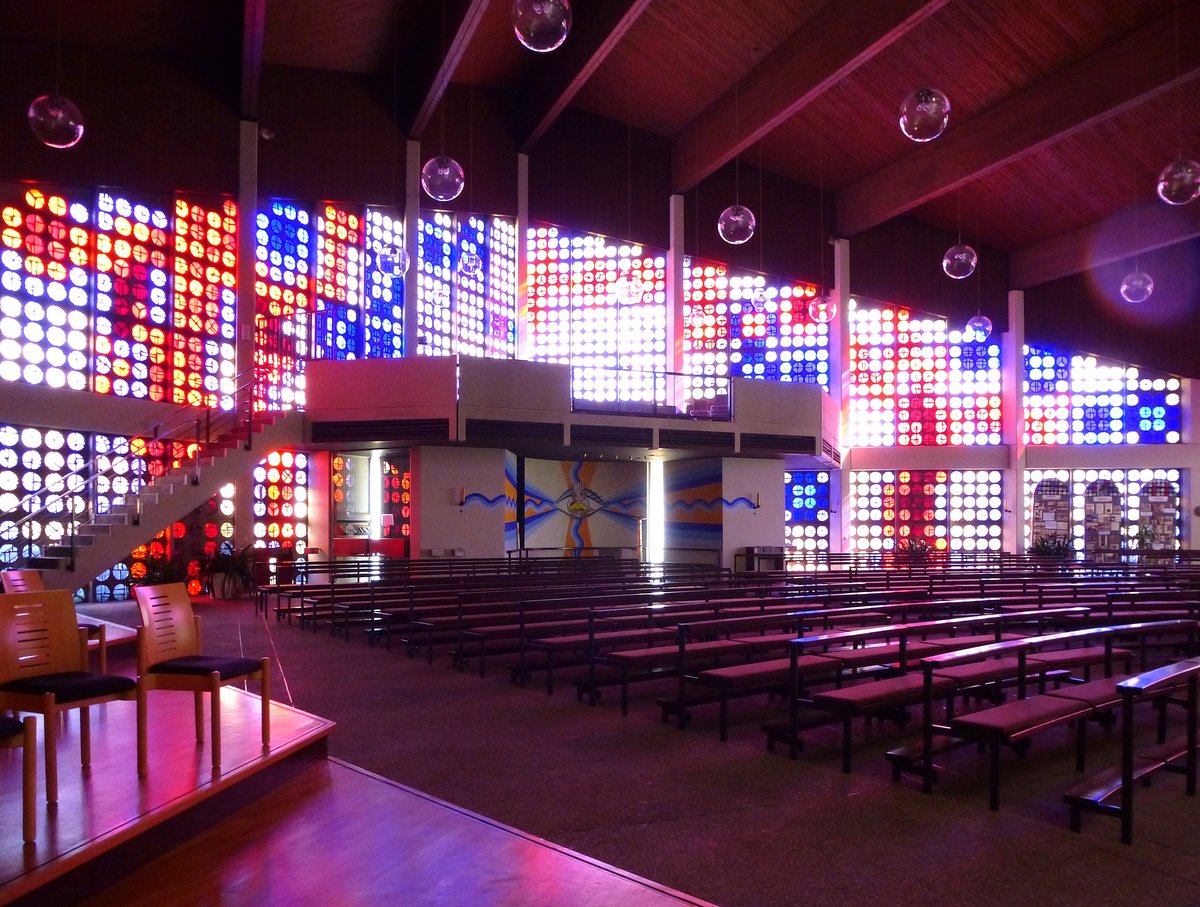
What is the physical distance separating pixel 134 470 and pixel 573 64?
31.5ft

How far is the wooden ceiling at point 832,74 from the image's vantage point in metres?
13.1

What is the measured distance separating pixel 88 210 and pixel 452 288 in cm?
656

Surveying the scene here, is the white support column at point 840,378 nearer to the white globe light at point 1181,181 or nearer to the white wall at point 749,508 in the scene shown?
the white wall at point 749,508

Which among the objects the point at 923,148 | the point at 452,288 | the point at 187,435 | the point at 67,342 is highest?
the point at 923,148

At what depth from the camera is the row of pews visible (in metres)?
4.26

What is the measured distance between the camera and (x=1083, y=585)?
9781 millimetres

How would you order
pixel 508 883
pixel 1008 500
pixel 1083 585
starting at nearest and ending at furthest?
pixel 508 883 < pixel 1083 585 < pixel 1008 500

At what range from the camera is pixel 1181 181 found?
25.4 feet

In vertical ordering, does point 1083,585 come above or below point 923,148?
below

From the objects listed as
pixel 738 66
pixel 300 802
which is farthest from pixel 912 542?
pixel 300 802

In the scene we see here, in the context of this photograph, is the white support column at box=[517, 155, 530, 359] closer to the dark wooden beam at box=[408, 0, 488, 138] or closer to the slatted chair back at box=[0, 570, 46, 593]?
the dark wooden beam at box=[408, 0, 488, 138]

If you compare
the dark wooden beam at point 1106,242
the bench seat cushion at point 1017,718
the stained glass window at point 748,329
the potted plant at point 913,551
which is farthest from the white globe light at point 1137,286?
the stained glass window at point 748,329

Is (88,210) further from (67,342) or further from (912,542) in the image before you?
(912,542)

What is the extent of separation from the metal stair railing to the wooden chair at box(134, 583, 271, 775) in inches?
248
